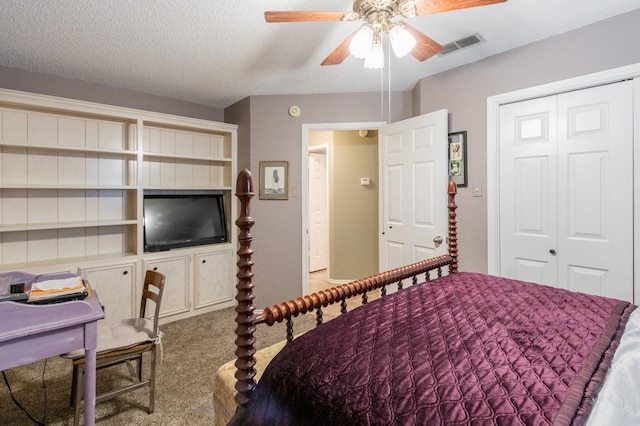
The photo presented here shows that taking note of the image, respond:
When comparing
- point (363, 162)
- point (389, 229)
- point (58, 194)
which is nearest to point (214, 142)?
point (58, 194)

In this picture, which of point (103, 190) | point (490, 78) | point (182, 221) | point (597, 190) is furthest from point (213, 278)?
point (597, 190)

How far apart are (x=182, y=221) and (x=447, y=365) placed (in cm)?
315

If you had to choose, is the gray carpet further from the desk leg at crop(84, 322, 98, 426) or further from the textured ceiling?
the textured ceiling

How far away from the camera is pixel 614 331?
1045 mm

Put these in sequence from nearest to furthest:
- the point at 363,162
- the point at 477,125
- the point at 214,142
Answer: the point at 477,125 < the point at 214,142 < the point at 363,162

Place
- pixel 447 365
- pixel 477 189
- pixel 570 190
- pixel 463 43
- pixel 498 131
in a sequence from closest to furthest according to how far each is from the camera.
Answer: pixel 447 365 → pixel 570 190 → pixel 463 43 → pixel 498 131 → pixel 477 189

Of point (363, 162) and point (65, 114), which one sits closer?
point (65, 114)

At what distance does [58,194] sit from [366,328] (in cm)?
317

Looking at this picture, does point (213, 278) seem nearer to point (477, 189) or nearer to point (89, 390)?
point (89, 390)

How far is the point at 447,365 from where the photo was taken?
2.77 ft

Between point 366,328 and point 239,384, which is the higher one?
point 366,328

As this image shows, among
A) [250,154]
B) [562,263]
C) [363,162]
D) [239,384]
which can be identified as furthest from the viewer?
[363,162]

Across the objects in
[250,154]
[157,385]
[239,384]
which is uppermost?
[250,154]

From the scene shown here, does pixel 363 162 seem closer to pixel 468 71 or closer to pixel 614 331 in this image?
pixel 468 71
